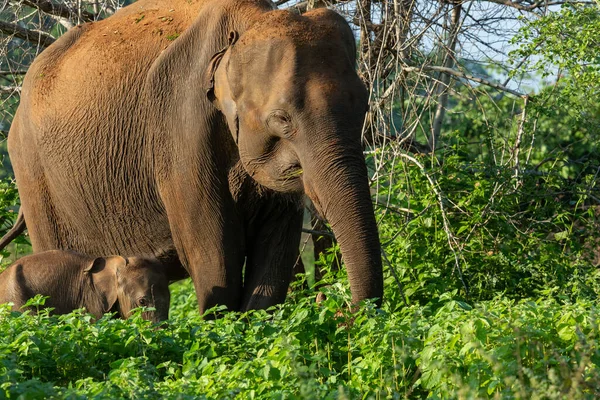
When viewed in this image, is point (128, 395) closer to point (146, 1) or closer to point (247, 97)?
point (247, 97)

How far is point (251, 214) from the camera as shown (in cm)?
717

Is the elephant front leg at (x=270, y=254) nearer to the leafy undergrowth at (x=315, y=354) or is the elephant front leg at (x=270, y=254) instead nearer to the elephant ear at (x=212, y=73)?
the elephant ear at (x=212, y=73)

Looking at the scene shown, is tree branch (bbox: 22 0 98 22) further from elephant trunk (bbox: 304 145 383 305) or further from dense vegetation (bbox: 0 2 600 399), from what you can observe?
elephant trunk (bbox: 304 145 383 305)

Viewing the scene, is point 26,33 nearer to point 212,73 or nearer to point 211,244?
point 212,73

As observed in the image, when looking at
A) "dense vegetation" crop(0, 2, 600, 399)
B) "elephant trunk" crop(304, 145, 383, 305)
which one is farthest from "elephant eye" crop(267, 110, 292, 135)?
"dense vegetation" crop(0, 2, 600, 399)

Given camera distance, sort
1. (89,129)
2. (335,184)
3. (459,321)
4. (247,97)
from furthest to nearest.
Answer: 1. (89,129)
2. (247,97)
3. (335,184)
4. (459,321)

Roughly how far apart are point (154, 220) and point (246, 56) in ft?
5.01

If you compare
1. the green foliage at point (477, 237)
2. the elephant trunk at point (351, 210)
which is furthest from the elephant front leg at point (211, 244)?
the green foliage at point (477, 237)

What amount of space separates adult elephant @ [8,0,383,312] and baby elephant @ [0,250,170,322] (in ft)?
0.82

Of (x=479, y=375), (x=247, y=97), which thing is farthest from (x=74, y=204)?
(x=479, y=375)

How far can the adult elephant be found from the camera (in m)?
6.28

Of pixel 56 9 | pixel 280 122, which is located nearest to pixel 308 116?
pixel 280 122

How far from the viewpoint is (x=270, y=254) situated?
7.25 m

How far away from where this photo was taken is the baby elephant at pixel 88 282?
24.6 feet
